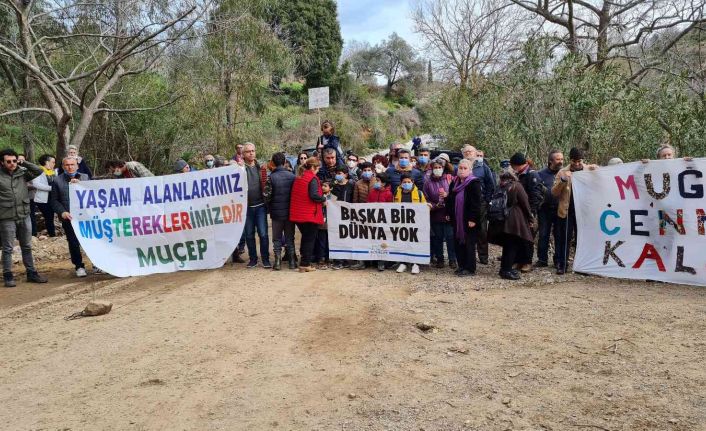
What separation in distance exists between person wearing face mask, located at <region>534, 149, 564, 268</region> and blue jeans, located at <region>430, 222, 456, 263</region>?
134 centimetres

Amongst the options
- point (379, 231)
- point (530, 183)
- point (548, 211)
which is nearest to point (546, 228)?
point (548, 211)

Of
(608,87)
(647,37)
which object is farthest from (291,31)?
(608,87)

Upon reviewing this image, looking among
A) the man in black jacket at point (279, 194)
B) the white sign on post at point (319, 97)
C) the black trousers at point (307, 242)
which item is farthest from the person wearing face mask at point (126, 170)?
the white sign on post at point (319, 97)

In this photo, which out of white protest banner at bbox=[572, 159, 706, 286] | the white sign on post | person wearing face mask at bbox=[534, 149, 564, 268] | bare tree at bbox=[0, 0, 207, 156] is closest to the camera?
white protest banner at bbox=[572, 159, 706, 286]

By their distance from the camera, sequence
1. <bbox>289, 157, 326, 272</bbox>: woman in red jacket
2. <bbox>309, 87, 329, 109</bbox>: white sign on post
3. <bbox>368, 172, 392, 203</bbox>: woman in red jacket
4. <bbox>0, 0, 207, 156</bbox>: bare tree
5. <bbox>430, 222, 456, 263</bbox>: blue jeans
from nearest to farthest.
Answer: <bbox>289, 157, 326, 272</bbox>: woman in red jacket → <bbox>430, 222, 456, 263</bbox>: blue jeans → <bbox>368, 172, 392, 203</bbox>: woman in red jacket → <bbox>0, 0, 207, 156</bbox>: bare tree → <bbox>309, 87, 329, 109</bbox>: white sign on post

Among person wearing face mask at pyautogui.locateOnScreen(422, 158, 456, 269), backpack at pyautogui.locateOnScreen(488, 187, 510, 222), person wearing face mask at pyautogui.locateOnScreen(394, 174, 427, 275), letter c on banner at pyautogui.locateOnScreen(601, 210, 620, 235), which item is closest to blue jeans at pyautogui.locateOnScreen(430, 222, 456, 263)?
person wearing face mask at pyautogui.locateOnScreen(422, 158, 456, 269)

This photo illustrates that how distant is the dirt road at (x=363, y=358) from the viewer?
353cm

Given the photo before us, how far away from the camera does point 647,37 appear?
1393 cm

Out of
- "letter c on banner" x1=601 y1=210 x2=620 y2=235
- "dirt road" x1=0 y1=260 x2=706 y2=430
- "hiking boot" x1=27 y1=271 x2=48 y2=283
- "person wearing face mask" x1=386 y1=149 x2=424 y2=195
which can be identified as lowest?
"dirt road" x1=0 y1=260 x2=706 y2=430

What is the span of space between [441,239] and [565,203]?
1871 millimetres

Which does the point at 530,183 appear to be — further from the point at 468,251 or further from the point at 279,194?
the point at 279,194

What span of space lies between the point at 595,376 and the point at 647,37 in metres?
13.3

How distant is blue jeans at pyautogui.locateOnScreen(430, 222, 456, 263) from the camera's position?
764cm

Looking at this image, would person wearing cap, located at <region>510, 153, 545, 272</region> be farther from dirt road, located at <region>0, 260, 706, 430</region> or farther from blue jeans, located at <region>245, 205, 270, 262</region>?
blue jeans, located at <region>245, 205, 270, 262</region>
